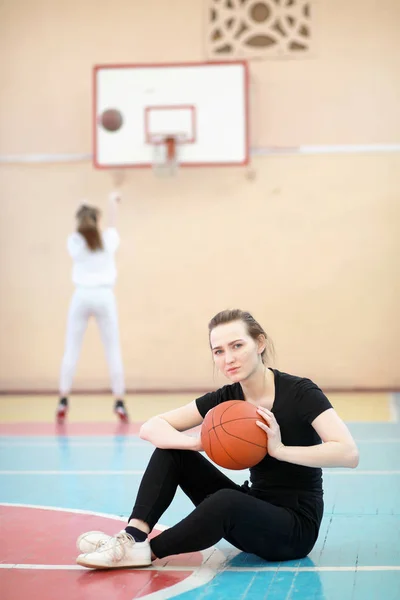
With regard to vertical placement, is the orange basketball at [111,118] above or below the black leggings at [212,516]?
above

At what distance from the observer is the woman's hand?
319cm

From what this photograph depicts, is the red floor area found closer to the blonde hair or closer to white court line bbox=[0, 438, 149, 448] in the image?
white court line bbox=[0, 438, 149, 448]

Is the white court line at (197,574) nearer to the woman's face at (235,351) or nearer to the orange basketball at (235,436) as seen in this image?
the orange basketball at (235,436)

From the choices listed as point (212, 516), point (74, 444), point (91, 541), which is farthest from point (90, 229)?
point (212, 516)

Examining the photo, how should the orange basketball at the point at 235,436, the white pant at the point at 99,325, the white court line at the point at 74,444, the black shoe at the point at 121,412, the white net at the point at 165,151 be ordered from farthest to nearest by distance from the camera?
1. the white net at the point at 165,151
2. the white pant at the point at 99,325
3. the black shoe at the point at 121,412
4. the white court line at the point at 74,444
5. the orange basketball at the point at 235,436

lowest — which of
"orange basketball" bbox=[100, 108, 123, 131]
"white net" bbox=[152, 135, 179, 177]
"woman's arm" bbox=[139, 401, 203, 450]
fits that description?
"woman's arm" bbox=[139, 401, 203, 450]

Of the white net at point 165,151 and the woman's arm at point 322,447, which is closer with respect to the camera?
the woman's arm at point 322,447

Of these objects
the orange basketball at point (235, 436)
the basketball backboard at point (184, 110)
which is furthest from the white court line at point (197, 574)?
the basketball backboard at point (184, 110)

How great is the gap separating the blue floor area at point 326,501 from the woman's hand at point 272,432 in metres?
0.45

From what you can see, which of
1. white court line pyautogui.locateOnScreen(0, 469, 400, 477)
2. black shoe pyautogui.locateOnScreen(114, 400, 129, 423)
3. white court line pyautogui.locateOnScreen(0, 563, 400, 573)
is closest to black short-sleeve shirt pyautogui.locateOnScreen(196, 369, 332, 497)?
white court line pyautogui.locateOnScreen(0, 563, 400, 573)

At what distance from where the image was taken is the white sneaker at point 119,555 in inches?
127

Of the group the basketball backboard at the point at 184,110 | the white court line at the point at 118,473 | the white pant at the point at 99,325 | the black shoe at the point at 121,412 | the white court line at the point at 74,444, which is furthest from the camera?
the basketball backboard at the point at 184,110

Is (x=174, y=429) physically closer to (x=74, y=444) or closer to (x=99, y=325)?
(x=74, y=444)

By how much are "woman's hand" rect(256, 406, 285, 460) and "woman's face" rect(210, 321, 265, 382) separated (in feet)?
0.60
